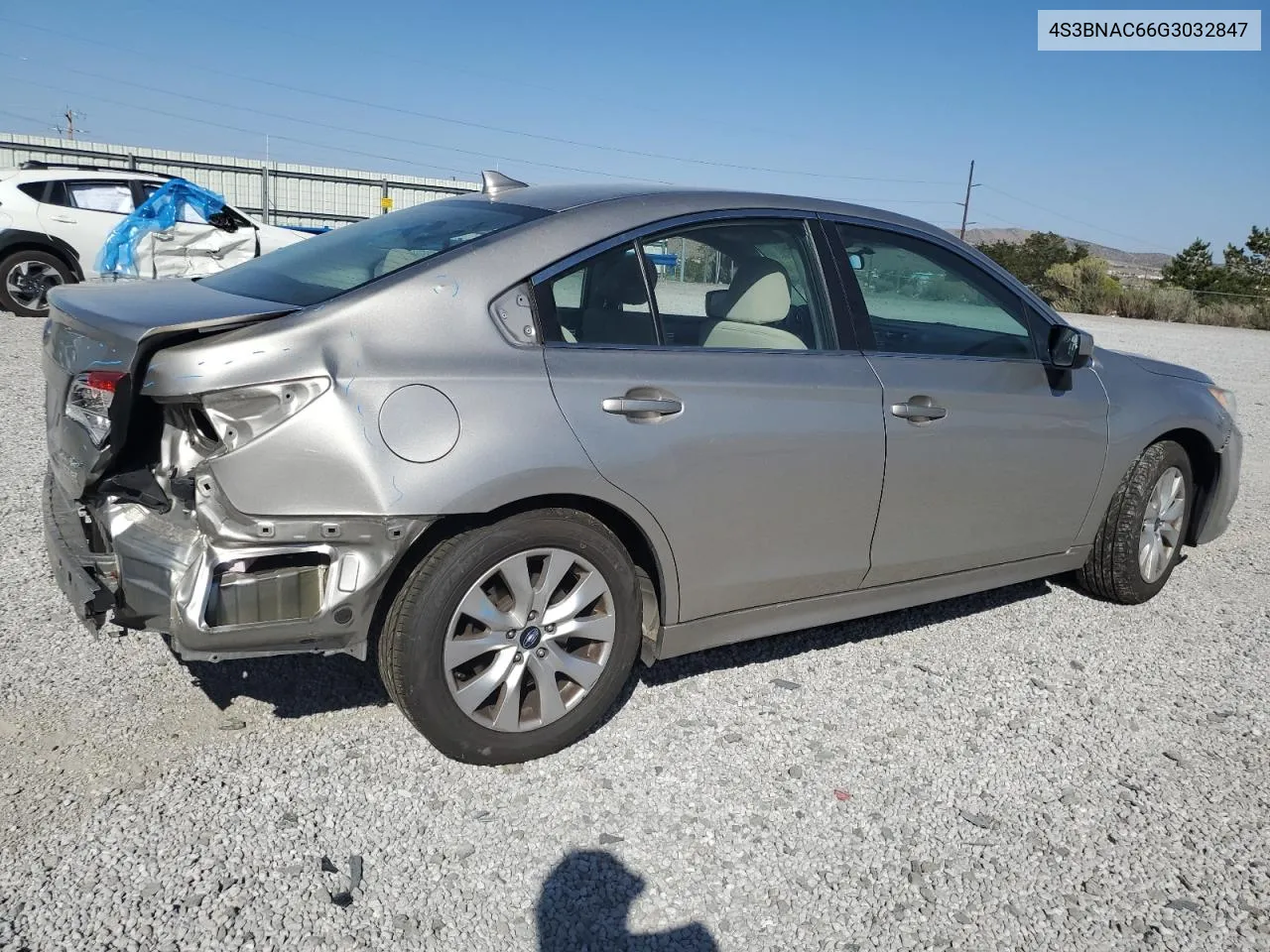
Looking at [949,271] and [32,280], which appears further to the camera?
[32,280]

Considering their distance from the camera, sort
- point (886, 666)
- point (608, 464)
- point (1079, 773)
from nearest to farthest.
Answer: point (608, 464) < point (1079, 773) < point (886, 666)

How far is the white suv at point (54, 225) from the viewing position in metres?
11.9

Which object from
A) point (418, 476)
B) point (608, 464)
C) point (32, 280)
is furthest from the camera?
point (32, 280)

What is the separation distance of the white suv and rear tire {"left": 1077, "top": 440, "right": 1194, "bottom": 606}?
34.9 ft

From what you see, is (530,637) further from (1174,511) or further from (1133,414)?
(1174,511)

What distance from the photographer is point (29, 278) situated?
1209 cm

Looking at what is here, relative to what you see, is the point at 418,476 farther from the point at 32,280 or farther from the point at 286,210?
the point at 286,210

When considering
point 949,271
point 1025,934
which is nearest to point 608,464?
point 1025,934

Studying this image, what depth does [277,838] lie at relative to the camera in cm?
266

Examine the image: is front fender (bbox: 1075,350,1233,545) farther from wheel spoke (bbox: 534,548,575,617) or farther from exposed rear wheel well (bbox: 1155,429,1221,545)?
wheel spoke (bbox: 534,548,575,617)

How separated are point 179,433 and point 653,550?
139cm

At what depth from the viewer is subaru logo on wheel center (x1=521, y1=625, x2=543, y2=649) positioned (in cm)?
301

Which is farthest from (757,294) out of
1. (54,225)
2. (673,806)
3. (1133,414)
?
(54,225)

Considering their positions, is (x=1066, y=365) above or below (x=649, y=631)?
above
